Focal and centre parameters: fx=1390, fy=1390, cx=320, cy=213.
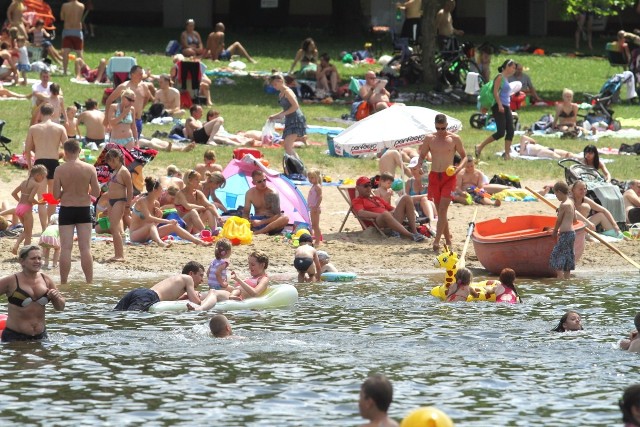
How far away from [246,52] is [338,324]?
22.2m

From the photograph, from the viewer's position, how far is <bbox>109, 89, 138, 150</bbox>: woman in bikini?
20.0m

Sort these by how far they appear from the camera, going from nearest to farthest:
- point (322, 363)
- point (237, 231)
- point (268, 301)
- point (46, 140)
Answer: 1. point (322, 363)
2. point (268, 301)
3. point (46, 140)
4. point (237, 231)

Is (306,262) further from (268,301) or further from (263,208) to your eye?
(263,208)

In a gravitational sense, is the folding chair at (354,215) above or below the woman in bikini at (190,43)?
below

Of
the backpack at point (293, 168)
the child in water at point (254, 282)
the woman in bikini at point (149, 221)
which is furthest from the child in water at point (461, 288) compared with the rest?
the backpack at point (293, 168)

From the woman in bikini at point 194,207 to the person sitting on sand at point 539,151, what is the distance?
7.54 metres

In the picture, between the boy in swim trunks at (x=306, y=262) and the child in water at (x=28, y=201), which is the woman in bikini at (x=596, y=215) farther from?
the child in water at (x=28, y=201)

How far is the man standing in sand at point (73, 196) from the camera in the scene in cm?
1574

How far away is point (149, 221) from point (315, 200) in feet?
7.30

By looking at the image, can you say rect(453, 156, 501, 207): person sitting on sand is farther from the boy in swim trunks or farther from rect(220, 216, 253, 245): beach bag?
the boy in swim trunks

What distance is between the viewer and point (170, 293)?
48.6ft

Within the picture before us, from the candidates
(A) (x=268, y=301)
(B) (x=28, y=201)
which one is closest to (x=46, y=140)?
(B) (x=28, y=201)

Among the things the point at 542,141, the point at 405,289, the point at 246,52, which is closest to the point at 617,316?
the point at 405,289

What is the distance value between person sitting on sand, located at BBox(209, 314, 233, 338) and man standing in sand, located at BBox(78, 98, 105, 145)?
997 cm
